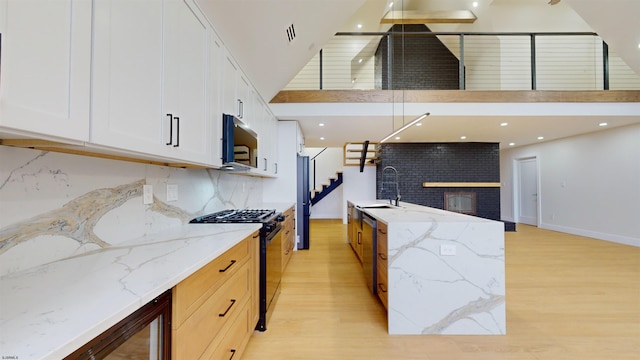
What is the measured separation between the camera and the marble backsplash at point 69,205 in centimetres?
94

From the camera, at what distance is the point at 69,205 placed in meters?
1.14

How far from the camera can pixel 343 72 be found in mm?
6621

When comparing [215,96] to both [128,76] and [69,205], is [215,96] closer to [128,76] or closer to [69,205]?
[128,76]

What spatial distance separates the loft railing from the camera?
4785mm

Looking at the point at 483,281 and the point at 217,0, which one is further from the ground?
the point at 217,0

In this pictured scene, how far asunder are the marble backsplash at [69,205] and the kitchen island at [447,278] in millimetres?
1766

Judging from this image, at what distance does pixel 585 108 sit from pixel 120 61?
19.7 ft

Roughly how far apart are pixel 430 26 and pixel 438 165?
3.94 m

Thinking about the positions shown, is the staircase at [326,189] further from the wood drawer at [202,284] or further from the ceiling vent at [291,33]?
the wood drawer at [202,284]

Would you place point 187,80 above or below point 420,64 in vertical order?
below

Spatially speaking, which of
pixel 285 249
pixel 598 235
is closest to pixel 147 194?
pixel 285 249

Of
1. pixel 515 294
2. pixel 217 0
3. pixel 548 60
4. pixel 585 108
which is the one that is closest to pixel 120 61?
pixel 217 0

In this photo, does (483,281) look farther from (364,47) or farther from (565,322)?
(364,47)

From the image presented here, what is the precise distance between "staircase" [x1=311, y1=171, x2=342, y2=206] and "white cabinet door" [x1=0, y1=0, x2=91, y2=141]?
7.16m
